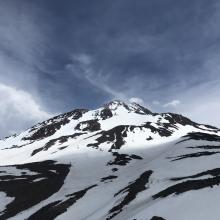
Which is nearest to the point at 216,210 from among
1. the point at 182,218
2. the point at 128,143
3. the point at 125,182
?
the point at 182,218

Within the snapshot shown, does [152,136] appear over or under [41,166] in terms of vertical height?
over

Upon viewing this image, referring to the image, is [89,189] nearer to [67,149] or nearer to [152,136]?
[67,149]

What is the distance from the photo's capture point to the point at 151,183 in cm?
7875

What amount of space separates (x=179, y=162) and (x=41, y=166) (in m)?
52.1

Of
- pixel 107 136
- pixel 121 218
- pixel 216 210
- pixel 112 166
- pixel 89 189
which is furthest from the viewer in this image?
pixel 107 136

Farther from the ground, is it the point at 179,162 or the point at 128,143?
the point at 128,143

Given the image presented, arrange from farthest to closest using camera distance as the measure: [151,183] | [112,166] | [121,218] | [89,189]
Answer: [112,166]
[89,189]
[151,183]
[121,218]

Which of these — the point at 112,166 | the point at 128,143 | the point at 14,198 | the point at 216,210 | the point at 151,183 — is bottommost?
the point at 216,210

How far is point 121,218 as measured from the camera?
2206 inches

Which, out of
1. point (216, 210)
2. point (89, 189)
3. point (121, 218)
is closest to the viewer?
point (216, 210)

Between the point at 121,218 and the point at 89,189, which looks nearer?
the point at 121,218

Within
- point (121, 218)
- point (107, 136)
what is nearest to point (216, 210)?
point (121, 218)

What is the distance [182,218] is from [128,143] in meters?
121

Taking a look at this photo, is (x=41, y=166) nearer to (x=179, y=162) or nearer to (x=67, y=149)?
(x=67, y=149)
